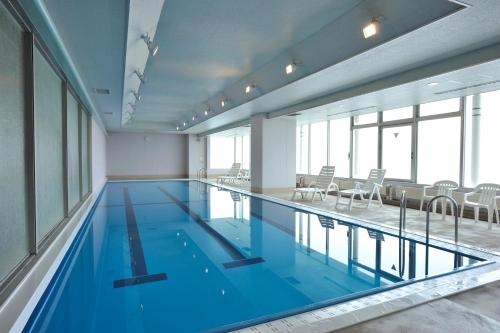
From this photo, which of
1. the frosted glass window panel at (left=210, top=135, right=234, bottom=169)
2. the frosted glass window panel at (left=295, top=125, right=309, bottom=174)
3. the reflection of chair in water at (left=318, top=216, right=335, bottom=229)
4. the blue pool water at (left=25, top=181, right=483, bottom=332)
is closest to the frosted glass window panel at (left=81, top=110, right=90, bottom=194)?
the blue pool water at (left=25, top=181, right=483, bottom=332)

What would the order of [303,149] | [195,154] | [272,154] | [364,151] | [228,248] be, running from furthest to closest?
[195,154]
[303,149]
[364,151]
[272,154]
[228,248]

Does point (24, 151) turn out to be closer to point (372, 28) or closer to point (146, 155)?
point (372, 28)

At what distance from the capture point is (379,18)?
11.0 ft

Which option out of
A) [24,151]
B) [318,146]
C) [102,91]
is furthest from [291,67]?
[318,146]

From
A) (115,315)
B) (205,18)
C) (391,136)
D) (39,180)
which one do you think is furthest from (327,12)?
(391,136)

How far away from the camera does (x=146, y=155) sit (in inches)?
583

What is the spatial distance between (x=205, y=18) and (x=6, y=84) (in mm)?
2461

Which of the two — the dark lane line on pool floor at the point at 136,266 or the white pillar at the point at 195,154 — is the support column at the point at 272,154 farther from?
the white pillar at the point at 195,154

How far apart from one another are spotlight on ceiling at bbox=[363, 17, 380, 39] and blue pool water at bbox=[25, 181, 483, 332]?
245 cm

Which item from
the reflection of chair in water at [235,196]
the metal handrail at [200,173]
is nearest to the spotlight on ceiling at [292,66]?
the reflection of chair in water at [235,196]

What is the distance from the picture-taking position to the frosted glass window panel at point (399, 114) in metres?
7.52

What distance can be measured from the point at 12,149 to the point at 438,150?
763cm

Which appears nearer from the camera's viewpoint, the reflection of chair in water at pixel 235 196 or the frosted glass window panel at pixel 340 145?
the reflection of chair in water at pixel 235 196

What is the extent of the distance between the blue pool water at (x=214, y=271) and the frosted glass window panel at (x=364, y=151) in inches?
168
